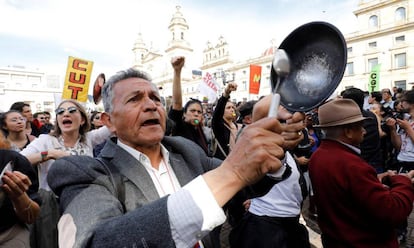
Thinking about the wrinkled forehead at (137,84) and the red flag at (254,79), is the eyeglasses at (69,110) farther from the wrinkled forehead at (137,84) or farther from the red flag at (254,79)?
the red flag at (254,79)

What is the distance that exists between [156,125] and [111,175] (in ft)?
1.35

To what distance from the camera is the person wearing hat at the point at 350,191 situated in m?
1.90

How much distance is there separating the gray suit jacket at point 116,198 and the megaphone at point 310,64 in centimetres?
75

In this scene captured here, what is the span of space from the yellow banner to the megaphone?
6.06 m

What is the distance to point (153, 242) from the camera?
0.81 m

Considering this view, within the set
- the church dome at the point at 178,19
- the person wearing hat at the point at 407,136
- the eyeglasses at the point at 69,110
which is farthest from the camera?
the church dome at the point at 178,19

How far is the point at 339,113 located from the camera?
7.23ft

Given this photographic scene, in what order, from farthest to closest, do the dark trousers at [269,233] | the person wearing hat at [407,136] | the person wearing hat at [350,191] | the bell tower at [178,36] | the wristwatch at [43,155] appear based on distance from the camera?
the bell tower at [178,36] < the person wearing hat at [407,136] < the wristwatch at [43,155] < the dark trousers at [269,233] < the person wearing hat at [350,191]

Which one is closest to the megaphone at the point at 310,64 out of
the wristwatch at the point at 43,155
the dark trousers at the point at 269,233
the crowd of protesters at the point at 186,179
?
the crowd of protesters at the point at 186,179

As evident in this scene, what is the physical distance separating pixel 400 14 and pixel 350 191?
41912 mm

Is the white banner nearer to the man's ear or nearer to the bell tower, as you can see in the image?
the man's ear

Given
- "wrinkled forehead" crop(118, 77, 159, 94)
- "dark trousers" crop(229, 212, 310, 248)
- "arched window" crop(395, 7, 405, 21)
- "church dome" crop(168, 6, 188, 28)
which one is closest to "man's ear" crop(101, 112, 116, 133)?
"wrinkled forehead" crop(118, 77, 159, 94)

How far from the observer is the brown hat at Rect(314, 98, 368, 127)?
2.19 metres

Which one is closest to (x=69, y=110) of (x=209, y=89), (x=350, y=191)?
(x=350, y=191)
